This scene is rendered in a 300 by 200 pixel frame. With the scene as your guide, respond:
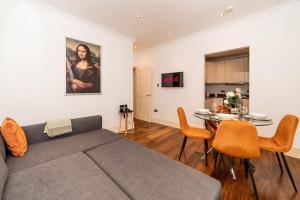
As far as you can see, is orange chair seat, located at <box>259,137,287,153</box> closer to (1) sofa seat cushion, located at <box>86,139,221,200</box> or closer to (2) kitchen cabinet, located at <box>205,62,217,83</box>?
(1) sofa seat cushion, located at <box>86,139,221,200</box>

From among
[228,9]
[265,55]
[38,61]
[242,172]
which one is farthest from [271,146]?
[38,61]

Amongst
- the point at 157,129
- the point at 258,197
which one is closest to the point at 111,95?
the point at 157,129

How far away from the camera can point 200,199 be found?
101 cm

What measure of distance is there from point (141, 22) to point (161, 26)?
551 millimetres

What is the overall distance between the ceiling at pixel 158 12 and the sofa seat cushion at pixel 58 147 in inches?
96.3

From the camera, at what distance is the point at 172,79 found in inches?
177

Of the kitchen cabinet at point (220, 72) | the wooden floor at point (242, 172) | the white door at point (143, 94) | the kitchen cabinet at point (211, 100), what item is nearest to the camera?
the wooden floor at point (242, 172)

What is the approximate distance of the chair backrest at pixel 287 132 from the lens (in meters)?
1.67

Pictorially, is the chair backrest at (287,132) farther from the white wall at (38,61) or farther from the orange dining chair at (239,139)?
the white wall at (38,61)

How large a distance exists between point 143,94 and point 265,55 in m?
3.80

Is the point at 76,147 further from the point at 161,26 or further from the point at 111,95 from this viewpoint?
the point at 161,26

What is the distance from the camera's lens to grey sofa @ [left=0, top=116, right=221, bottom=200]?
3.52ft

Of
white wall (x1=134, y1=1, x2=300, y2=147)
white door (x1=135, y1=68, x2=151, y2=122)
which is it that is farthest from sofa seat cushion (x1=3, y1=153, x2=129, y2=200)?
white door (x1=135, y1=68, x2=151, y2=122)

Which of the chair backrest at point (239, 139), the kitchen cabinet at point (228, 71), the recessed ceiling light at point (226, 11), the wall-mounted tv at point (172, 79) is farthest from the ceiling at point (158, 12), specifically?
the chair backrest at point (239, 139)
